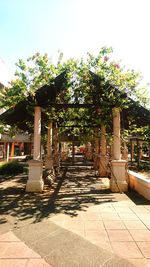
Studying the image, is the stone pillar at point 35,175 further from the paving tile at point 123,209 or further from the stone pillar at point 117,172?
the paving tile at point 123,209

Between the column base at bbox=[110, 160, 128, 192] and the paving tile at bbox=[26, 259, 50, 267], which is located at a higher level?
the column base at bbox=[110, 160, 128, 192]

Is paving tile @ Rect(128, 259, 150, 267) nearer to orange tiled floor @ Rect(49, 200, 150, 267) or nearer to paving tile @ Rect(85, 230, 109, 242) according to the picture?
orange tiled floor @ Rect(49, 200, 150, 267)

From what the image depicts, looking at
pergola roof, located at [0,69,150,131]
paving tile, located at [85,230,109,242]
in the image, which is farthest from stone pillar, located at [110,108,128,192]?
paving tile, located at [85,230,109,242]

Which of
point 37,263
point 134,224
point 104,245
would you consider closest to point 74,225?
point 104,245

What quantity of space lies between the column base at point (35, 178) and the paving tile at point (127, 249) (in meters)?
5.42

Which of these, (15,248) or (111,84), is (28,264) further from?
(111,84)

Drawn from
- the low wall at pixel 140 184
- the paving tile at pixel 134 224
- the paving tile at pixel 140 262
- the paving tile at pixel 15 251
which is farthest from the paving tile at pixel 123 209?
the paving tile at pixel 15 251

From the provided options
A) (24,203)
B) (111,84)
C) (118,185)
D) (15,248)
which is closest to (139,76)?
(111,84)

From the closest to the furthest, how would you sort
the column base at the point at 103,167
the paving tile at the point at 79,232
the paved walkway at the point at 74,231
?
the paved walkway at the point at 74,231 → the paving tile at the point at 79,232 → the column base at the point at 103,167

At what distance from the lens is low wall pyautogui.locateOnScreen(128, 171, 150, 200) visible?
8125mm

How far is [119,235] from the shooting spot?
4859 mm

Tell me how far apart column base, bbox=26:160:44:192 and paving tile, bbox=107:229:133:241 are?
4794 millimetres

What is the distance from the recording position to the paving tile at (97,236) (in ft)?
15.2

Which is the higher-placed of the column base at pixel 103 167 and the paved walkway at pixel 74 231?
the column base at pixel 103 167
